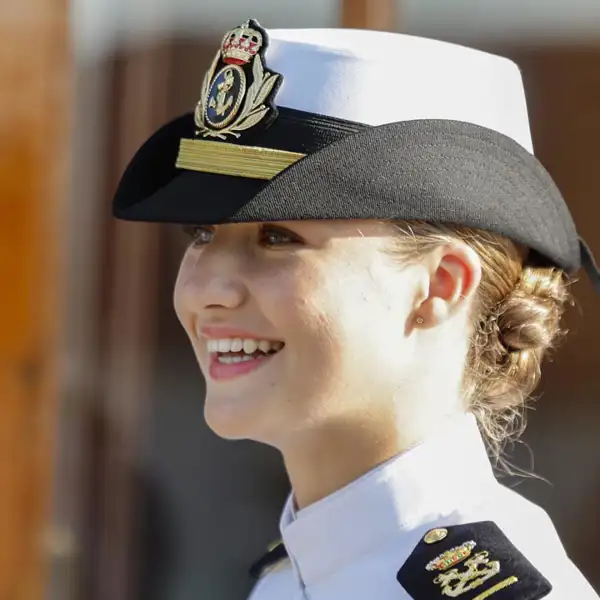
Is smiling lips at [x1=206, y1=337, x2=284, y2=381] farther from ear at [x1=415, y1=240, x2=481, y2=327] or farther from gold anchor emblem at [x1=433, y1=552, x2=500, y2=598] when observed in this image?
gold anchor emblem at [x1=433, y1=552, x2=500, y2=598]

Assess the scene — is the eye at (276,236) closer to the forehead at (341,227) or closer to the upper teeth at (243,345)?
the forehead at (341,227)

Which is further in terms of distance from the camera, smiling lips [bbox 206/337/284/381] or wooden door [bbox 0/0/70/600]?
wooden door [bbox 0/0/70/600]

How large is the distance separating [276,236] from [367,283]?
4.7 inches

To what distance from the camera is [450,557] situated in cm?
126

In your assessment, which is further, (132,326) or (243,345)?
(132,326)

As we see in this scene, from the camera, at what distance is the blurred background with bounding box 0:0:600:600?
237 centimetres

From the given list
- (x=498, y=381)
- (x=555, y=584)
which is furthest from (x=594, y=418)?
(x=555, y=584)

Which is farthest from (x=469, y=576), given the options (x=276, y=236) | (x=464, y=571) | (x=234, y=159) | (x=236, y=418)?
(x=234, y=159)

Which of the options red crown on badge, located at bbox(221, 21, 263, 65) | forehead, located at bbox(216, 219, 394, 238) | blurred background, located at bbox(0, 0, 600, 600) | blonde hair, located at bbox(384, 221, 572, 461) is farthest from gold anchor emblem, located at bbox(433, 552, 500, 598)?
blurred background, located at bbox(0, 0, 600, 600)

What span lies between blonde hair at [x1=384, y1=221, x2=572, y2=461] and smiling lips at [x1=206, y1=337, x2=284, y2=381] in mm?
186

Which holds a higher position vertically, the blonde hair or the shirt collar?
the blonde hair

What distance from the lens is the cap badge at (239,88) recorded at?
1.35 meters

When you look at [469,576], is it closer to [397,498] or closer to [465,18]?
[397,498]

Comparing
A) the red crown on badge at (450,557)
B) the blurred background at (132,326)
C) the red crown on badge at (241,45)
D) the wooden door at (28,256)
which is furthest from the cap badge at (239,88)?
the wooden door at (28,256)
